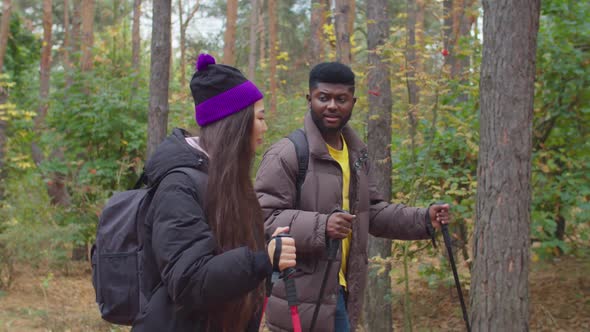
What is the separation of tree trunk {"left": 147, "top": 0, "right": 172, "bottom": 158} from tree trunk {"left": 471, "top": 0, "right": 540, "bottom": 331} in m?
4.00

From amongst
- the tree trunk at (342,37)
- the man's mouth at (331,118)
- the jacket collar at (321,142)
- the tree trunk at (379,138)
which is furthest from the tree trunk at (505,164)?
the tree trunk at (342,37)

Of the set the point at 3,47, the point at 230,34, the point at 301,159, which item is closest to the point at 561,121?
the point at 301,159

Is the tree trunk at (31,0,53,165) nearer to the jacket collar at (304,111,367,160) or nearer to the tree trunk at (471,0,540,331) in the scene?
the tree trunk at (471,0,540,331)

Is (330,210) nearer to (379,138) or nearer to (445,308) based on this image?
(379,138)

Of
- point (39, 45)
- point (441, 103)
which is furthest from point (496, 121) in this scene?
point (39, 45)

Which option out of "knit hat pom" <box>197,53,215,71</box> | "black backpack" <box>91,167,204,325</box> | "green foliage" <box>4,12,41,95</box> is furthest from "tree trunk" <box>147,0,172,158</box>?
"green foliage" <box>4,12,41,95</box>

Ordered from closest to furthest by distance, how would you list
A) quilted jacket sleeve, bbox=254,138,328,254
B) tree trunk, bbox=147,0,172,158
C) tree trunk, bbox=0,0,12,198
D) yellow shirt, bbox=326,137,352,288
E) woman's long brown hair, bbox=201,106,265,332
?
woman's long brown hair, bbox=201,106,265,332 < quilted jacket sleeve, bbox=254,138,328,254 < yellow shirt, bbox=326,137,352,288 < tree trunk, bbox=147,0,172,158 < tree trunk, bbox=0,0,12,198

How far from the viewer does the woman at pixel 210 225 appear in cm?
208

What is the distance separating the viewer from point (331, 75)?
3756 millimetres

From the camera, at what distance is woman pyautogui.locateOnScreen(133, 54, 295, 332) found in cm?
208

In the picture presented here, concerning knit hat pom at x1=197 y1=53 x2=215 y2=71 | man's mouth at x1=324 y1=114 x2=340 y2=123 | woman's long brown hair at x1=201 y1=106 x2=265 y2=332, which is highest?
knit hat pom at x1=197 y1=53 x2=215 y2=71

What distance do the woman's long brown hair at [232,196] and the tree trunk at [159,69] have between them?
17.6 feet

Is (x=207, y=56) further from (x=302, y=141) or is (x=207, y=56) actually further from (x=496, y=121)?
(x=496, y=121)

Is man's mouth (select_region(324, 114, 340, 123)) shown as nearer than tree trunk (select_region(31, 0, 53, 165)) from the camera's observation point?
Yes
